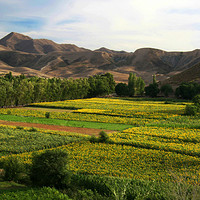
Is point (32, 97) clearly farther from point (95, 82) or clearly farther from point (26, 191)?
point (26, 191)

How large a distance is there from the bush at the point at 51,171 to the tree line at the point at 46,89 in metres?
55.6

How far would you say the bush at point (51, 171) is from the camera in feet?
52.0

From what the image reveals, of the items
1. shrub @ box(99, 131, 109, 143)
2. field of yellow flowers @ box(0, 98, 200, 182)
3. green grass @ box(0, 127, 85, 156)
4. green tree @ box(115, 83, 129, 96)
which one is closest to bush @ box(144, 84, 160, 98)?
green tree @ box(115, 83, 129, 96)

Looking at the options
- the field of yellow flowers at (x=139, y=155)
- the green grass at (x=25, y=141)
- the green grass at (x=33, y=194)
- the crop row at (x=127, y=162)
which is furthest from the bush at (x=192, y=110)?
the green grass at (x=33, y=194)

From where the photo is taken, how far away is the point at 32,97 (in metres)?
80.2

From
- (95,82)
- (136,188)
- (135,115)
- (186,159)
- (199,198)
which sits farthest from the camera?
(95,82)

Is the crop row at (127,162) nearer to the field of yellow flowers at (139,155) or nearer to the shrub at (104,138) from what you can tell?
the field of yellow flowers at (139,155)

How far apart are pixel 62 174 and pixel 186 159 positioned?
11.9 metres

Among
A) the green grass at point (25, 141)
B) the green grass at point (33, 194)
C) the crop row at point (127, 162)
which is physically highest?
the green grass at point (33, 194)

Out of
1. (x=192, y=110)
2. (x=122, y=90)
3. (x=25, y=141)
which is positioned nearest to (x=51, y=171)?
(x=25, y=141)

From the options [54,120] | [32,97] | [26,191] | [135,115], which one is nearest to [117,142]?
[26,191]

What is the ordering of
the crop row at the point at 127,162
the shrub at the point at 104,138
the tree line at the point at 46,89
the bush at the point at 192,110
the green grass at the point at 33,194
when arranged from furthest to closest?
1. the tree line at the point at 46,89
2. the bush at the point at 192,110
3. the shrub at the point at 104,138
4. the crop row at the point at 127,162
5. the green grass at the point at 33,194

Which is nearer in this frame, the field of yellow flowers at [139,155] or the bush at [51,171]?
the bush at [51,171]

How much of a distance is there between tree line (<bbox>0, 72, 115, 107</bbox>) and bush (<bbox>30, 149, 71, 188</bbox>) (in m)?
55.6
